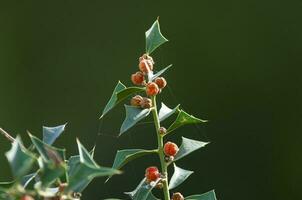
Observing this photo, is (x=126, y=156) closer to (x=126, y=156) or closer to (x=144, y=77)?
(x=126, y=156)

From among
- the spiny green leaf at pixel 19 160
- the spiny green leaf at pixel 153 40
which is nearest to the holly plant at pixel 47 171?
the spiny green leaf at pixel 19 160

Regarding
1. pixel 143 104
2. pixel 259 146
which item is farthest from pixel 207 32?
pixel 143 104

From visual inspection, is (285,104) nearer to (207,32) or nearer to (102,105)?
(207,32)

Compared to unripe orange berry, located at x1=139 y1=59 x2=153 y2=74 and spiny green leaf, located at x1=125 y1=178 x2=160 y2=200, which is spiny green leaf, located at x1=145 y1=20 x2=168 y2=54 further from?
spiny green leaf, located at x1=125 y1=178 x2=160 y2=200

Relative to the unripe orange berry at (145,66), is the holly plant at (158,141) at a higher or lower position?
lower

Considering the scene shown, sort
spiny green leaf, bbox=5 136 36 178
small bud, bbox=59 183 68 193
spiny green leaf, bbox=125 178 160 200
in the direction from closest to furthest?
1. spiny green leaf, bbox=5 136 36 178
2. small bud, bbox=59 183 68 193
3. spiny green leaf, bbox=125 178 160 200

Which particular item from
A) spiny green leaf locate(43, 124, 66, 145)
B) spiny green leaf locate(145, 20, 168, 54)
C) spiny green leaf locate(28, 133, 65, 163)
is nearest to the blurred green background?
spiny green leaf locate(145, 20, 168, 54)

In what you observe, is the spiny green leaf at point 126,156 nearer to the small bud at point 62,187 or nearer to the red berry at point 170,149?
the red berry at point 170,149

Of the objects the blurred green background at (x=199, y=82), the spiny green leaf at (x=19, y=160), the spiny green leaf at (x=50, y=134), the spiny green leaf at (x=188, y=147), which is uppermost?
the spiny green leaf at (x=19, y=160)
